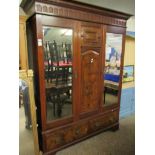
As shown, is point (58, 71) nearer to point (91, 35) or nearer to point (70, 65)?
point (70, 65)

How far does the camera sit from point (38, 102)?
2.02 m

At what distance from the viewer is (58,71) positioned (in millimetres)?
2092

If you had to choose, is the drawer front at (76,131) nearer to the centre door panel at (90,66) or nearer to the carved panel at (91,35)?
the centre door panel at (90,66)

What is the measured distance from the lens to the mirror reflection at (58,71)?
6.37ft

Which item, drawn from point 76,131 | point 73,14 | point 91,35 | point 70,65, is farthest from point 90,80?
point 73,14

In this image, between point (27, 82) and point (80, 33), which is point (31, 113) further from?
point (80, 33)

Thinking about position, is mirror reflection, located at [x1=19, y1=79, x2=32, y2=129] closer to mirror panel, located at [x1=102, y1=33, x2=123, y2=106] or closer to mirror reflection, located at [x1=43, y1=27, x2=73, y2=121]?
mirror reflection, located at [x1=43, y1=27, x2=73, y2=121]

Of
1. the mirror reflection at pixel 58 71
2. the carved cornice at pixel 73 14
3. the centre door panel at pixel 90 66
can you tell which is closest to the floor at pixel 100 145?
Answer: the mirror reflection at pixel 58 71

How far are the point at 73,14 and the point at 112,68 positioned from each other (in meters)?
1.14

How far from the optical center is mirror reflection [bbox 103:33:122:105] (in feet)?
8.38

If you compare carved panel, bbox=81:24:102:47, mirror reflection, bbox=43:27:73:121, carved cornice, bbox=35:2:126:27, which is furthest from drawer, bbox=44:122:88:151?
carved cornice, bbox=35:2:126:27

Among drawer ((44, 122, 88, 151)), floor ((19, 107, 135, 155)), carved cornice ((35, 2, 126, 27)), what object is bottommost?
floor ((19, 107, 135, 155))
